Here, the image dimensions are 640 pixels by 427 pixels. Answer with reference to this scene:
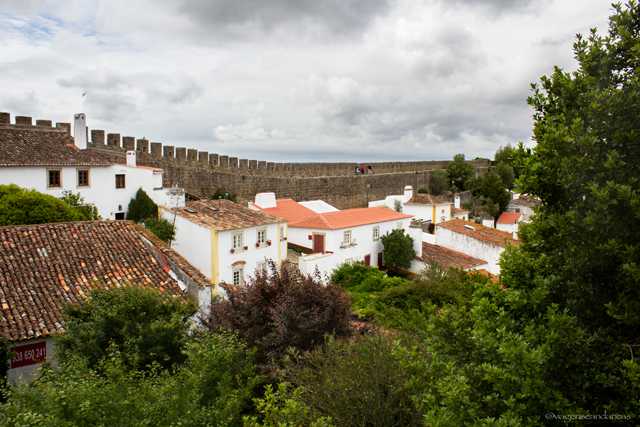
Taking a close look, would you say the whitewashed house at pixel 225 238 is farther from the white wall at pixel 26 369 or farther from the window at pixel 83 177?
the white wall at pixel 26 369

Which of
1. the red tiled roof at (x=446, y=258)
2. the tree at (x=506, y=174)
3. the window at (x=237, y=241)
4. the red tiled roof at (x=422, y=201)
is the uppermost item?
the tree at (x=506, y=174)

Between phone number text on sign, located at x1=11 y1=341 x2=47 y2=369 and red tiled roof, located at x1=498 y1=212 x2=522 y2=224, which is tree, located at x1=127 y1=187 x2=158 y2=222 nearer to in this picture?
phone number text on sign, located at x1=11 y1=341 x2=47 y2=369

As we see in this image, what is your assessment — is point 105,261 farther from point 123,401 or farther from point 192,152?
point 192,152

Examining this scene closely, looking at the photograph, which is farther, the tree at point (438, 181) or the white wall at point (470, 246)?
the tree at point (438, 181)

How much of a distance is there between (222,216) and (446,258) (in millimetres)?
10458

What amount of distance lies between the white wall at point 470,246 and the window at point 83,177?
16.6m

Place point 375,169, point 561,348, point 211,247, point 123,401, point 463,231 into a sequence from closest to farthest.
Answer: point 561,348
point 123,401
point 211,247
point 463,231
point 375,169

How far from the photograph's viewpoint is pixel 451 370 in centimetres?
316

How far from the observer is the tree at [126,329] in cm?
543

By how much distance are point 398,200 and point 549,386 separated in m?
26.1

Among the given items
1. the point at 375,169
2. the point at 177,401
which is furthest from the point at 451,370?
the point at 375,169

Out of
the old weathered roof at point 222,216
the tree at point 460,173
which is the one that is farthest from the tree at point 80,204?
the tree at point 460,173

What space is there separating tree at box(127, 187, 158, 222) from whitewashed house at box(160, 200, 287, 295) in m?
0.94

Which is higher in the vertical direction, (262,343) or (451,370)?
(451,370)
